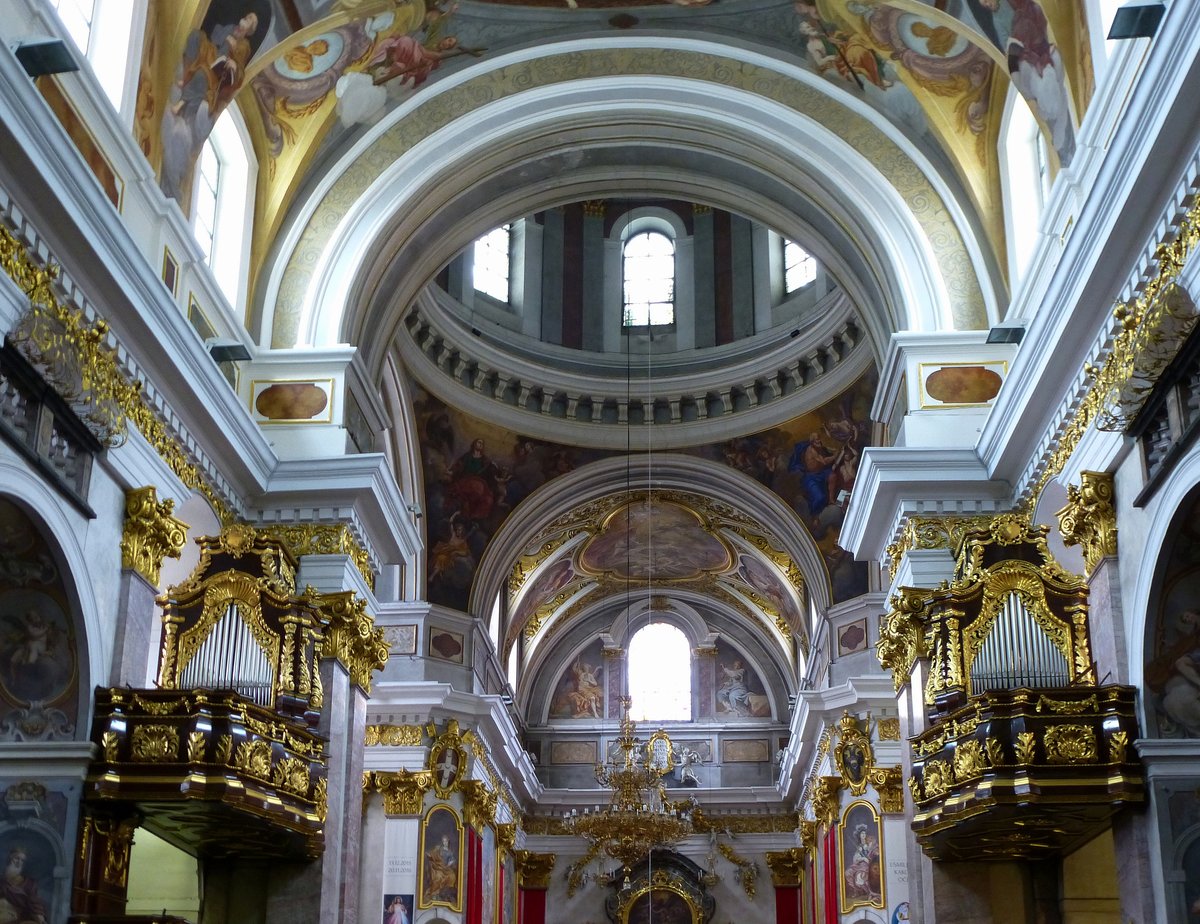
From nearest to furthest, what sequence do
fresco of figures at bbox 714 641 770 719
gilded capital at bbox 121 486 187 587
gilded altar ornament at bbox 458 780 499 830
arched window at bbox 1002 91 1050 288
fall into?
gilded capital at bbox 121 486 187 587 < arched window at bbox 1002 91 1050 288 < gilded altar ornament at bbox 458 780 499 830 < fresco of figures at bbox 714 641 770 719

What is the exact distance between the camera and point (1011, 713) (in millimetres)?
10359

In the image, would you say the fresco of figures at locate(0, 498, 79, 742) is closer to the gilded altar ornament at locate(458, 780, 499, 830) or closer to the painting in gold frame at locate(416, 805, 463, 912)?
the painting in gold frame at locate(416, 805, 463, 912)

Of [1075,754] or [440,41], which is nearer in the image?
[1075,754]

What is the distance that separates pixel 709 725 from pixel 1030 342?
22.3m

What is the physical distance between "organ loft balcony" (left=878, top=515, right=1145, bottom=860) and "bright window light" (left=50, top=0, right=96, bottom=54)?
24.3 ft

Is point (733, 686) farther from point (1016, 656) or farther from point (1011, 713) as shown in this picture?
point (1011, 713)

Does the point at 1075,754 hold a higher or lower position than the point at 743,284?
lower

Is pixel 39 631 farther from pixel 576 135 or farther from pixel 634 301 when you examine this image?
pixel 634 301

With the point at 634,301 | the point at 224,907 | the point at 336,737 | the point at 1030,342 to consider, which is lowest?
the point at 224,907

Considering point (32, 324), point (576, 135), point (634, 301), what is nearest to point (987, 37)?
point (576, 135)

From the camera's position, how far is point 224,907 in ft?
→ 41.4

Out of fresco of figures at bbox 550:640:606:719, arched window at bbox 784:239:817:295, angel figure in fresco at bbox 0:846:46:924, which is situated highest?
arched window at bbox 784:239:817:295

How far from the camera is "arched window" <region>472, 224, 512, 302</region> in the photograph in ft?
81.8

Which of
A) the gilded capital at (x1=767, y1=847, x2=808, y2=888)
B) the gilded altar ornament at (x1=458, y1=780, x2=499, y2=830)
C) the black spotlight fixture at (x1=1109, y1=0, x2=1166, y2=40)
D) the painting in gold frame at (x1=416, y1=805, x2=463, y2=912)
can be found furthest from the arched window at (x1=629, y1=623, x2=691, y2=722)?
the black spotlight fixture at (x1=1109, y1=0, x2=1166, y2=40)
